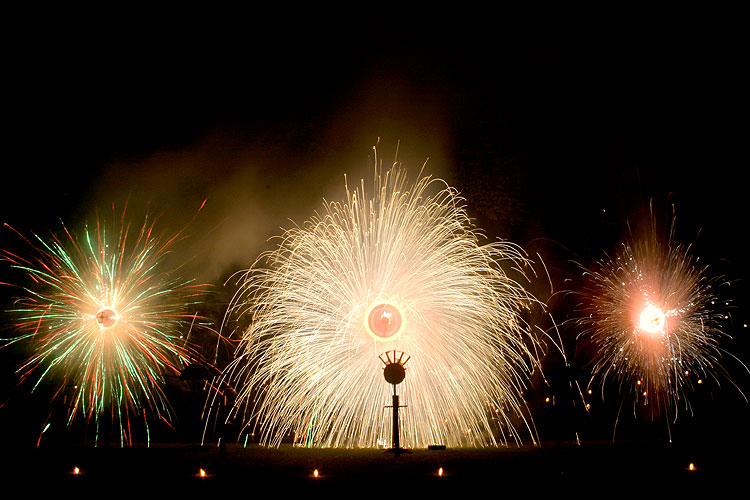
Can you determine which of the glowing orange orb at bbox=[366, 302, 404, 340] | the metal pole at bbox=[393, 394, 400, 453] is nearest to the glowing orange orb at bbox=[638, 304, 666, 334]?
the glowing orange orb at bbox=[366, 302, 404, 340]

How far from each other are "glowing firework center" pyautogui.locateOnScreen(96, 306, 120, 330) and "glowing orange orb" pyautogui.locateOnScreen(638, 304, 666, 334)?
12.6m

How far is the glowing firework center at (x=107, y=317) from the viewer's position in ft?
45.2

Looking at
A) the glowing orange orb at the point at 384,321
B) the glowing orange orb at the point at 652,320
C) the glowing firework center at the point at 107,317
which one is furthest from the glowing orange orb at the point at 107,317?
the glowing orange orb at the point at 652,320

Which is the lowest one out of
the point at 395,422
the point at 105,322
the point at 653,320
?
the point at 395,422

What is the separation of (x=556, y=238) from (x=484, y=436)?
25.4 feet

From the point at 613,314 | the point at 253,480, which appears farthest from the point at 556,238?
the point at 253,480

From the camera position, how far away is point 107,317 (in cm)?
1383

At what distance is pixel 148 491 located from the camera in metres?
7.96

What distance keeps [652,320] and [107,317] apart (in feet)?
42.2

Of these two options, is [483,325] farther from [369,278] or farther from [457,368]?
[369,278]

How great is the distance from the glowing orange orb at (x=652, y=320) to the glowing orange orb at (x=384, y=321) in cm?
610

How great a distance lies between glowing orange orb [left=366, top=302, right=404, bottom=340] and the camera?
13664 millimetres

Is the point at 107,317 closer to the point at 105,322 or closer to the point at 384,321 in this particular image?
the point at 105,322

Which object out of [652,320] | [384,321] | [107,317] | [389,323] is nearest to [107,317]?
[107,317]
